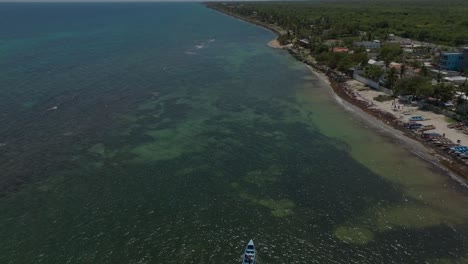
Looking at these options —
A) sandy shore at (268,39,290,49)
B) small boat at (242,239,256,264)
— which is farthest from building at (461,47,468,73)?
small boat at (242,239,256,264)

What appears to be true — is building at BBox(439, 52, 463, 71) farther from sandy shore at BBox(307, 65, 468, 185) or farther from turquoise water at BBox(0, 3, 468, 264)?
turquoise water at BBox(0, 3, 468, 264)

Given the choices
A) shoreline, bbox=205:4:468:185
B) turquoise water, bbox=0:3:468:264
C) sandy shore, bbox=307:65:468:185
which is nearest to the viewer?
turquoise water, bbox=0:3:468:264

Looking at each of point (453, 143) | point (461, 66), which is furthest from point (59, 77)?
point (461, 66)

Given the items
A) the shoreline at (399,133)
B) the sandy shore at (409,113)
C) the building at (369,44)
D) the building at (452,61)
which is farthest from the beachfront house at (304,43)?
the sandy shore at (409,113)

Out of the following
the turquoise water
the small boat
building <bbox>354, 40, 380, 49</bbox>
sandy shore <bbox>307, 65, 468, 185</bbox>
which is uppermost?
building <bbox>354, 40, 380, 49</bbox>

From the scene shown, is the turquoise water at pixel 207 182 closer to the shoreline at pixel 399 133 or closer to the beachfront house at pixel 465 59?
the shoreline at pixel 399 133

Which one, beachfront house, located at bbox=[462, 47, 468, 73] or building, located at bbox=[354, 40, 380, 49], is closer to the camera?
beachfront house, located at bbox=[462, 47, 468, 73]

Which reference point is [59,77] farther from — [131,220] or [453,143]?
[453,143]
